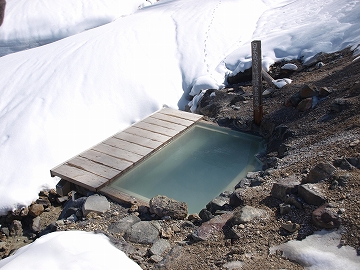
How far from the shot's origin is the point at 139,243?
10.8 ft

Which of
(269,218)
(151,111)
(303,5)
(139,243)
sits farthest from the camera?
(303,5)

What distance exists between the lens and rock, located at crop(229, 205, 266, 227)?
305 cm

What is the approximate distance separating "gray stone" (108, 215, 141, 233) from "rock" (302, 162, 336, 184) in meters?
1.58

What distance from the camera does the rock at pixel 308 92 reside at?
5188 millimetres

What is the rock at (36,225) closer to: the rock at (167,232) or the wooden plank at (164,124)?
the rock at (167,232)

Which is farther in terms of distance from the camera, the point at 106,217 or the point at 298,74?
the point at 298,74

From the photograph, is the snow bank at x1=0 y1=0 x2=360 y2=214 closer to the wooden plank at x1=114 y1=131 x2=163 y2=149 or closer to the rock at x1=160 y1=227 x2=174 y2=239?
the wooden plank at x1=114 y1=131 x2=163 y2=149

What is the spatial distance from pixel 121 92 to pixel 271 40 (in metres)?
3.07

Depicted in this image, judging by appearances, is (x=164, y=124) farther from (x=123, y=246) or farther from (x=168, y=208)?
(x=123, y=246)

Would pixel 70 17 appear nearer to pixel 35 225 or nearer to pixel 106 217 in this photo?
pixel 35 225

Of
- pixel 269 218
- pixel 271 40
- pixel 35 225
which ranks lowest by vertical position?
pixel 35 225

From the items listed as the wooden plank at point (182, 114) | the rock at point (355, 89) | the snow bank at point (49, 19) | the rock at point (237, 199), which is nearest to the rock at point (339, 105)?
the rock at point (355, 89)

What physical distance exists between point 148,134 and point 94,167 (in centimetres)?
103

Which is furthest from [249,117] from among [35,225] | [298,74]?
[35,225]
